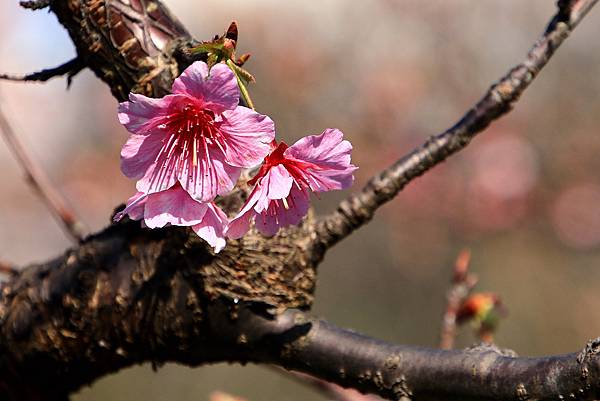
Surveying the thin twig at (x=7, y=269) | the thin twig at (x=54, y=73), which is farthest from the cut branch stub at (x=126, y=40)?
the thin twig at (x=7, y=269)

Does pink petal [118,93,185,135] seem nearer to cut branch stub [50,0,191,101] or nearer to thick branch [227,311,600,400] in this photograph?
cut branch stub [50,0,191,101]

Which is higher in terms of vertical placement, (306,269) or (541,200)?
(541,200)

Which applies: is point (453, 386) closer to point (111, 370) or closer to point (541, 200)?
point (111, 370)

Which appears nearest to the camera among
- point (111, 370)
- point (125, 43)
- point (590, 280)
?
point (125, 43)

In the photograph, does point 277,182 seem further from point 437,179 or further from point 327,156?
point 437,179

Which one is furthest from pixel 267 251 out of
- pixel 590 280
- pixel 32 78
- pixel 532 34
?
pixel 532 34

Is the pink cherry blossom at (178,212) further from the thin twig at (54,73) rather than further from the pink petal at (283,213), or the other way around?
the thin twig at (54,73)
